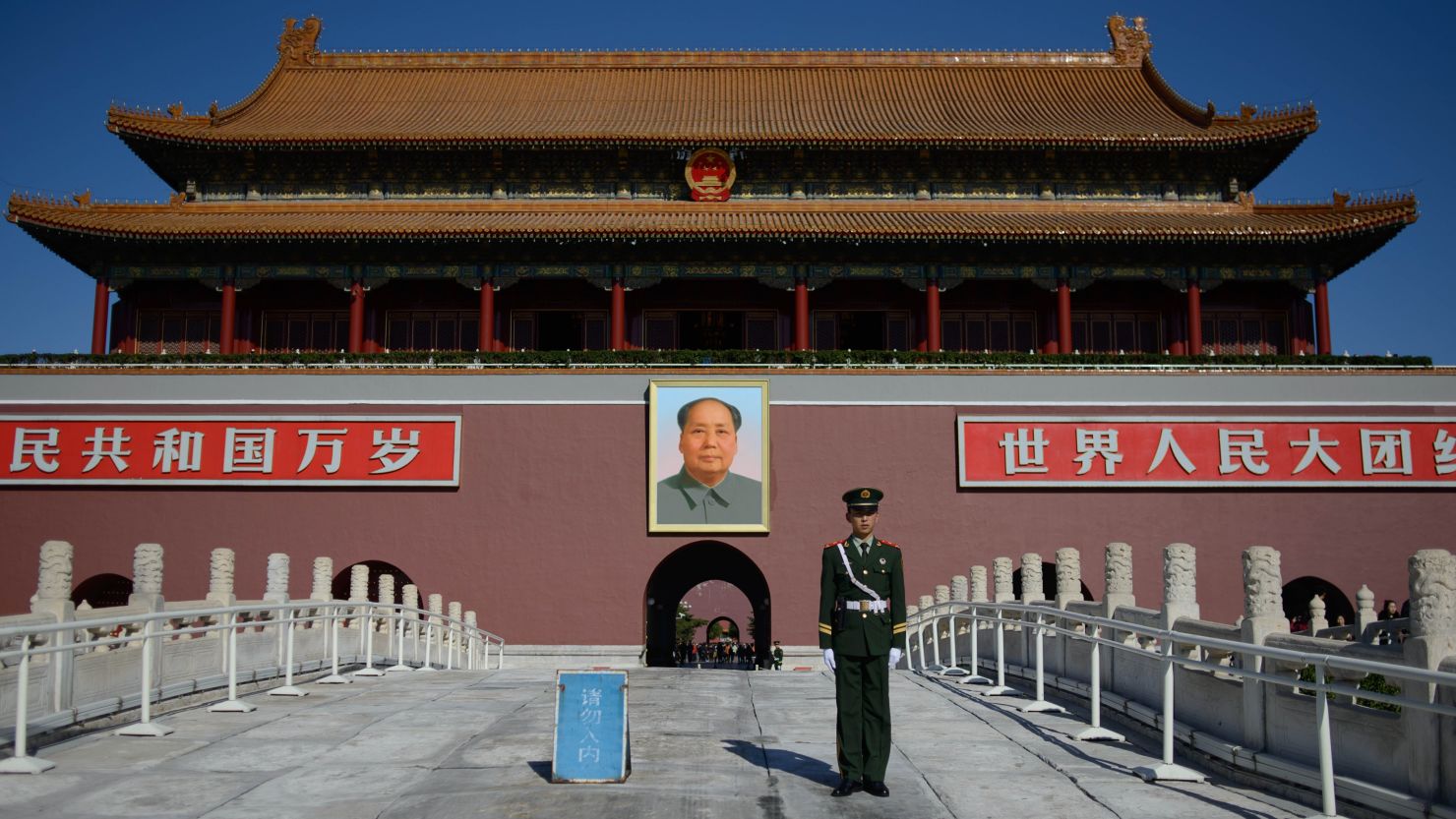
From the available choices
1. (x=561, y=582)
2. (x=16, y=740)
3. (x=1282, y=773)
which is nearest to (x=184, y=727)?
(x=16, y=740)

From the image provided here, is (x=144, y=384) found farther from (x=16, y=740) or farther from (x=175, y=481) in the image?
(x=16, y=740)

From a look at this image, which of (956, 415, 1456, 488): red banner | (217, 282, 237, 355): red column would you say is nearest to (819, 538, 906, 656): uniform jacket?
(956, 415, 1456, 488): red banner

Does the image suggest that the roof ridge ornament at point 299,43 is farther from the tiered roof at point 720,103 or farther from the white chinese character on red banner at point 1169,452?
the white chinese character on red banner at point 1169,452

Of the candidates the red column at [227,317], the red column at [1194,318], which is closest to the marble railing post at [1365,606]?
the red column at [1194,318]

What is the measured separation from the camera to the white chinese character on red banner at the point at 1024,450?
24.2 metres

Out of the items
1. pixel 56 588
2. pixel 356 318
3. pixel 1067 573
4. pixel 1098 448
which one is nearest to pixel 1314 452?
pixel 1098 448

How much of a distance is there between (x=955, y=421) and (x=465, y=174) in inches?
484

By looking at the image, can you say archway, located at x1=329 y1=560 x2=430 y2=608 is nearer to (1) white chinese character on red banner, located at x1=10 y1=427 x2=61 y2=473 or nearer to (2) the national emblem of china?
(1) white chinese character on red banner, located at x1=10 y1=427 x2=61 y2=473

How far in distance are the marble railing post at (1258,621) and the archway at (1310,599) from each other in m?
16.1

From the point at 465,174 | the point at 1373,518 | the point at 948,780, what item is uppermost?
the point at 465,174

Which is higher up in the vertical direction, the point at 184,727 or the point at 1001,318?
the point at 1001,318

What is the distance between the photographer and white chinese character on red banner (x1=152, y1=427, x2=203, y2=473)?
24328 millimetres

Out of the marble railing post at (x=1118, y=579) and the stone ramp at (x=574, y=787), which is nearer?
the stone ramp at (x=574, y=787)

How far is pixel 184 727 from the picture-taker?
1032 centimetres
